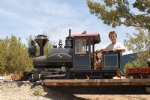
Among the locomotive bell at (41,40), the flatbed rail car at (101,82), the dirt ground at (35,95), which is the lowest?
the dirt ground at (35,95)

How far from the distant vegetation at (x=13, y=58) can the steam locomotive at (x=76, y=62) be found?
30722mm

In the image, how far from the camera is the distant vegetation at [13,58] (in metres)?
46.6

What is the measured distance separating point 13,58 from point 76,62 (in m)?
35.3

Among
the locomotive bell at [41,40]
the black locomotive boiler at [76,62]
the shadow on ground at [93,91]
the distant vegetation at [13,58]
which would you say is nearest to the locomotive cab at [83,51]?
the black locomotive boiler at [76,62]

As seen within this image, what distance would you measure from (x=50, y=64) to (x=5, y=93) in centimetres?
290

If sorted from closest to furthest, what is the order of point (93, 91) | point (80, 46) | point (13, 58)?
point (93, 91), point (80, 46), point (13, 58)

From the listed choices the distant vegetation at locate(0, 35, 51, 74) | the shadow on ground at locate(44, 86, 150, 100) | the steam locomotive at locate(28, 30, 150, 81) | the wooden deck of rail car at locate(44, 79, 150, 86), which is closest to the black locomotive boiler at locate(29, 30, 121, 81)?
the steam locomotive at locate(28, 30, 150, 81)

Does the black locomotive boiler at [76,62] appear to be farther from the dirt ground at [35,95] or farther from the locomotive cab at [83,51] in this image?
the dirt ground at [35,95]

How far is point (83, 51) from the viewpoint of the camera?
14195 millimetres

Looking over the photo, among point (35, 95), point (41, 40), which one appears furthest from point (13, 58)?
point (35, 95)

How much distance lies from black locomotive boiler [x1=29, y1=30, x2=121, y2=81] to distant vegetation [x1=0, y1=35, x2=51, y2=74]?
101 feet

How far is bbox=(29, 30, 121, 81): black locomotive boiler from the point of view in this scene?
13.8 m

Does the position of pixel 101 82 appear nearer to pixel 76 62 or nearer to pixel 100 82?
pixel 100 82

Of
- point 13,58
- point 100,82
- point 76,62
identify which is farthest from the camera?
point 13,58
